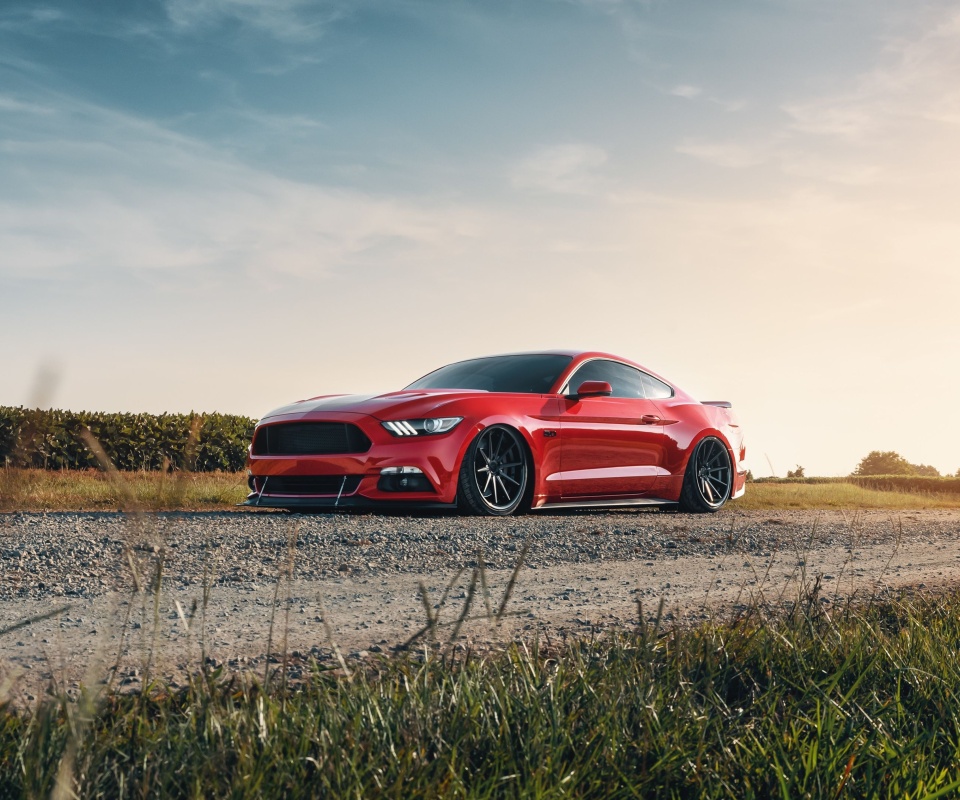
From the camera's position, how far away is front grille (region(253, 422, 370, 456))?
7633 millimetres

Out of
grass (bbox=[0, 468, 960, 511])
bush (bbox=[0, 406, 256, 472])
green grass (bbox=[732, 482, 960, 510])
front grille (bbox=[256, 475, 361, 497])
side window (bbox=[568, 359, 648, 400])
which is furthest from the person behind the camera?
bush (bbox=[0, 406, 256, 472])

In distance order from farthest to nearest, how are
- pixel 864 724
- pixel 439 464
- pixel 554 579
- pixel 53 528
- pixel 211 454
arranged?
1. pixel 211 454
2. pixel 439 464
3. pixel 53 528
4. pixel 554 579
5. pixel 864 724

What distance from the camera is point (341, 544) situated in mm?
5867

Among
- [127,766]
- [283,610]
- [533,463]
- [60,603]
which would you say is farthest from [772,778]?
[533,463]

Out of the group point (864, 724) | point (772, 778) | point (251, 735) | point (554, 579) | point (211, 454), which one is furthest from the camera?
point (211, 454)

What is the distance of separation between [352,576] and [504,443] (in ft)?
11.1

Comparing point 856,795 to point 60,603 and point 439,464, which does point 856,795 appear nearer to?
point 60,603

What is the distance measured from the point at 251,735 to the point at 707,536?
5.44 meters

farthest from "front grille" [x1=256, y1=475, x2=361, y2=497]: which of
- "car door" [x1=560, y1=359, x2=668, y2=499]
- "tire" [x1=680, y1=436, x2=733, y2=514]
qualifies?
"tire" [x1=680, y1=436, x2=733, y2=514]

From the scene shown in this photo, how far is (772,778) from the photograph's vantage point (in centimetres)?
230

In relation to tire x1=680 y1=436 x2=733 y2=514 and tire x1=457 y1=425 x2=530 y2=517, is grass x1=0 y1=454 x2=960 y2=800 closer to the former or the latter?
tire x1=457 y1=425 x2=530 y2=517

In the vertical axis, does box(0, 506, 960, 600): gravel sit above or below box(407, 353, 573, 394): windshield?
below

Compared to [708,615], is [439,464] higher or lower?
higher

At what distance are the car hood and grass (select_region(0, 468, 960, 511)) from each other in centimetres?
123
